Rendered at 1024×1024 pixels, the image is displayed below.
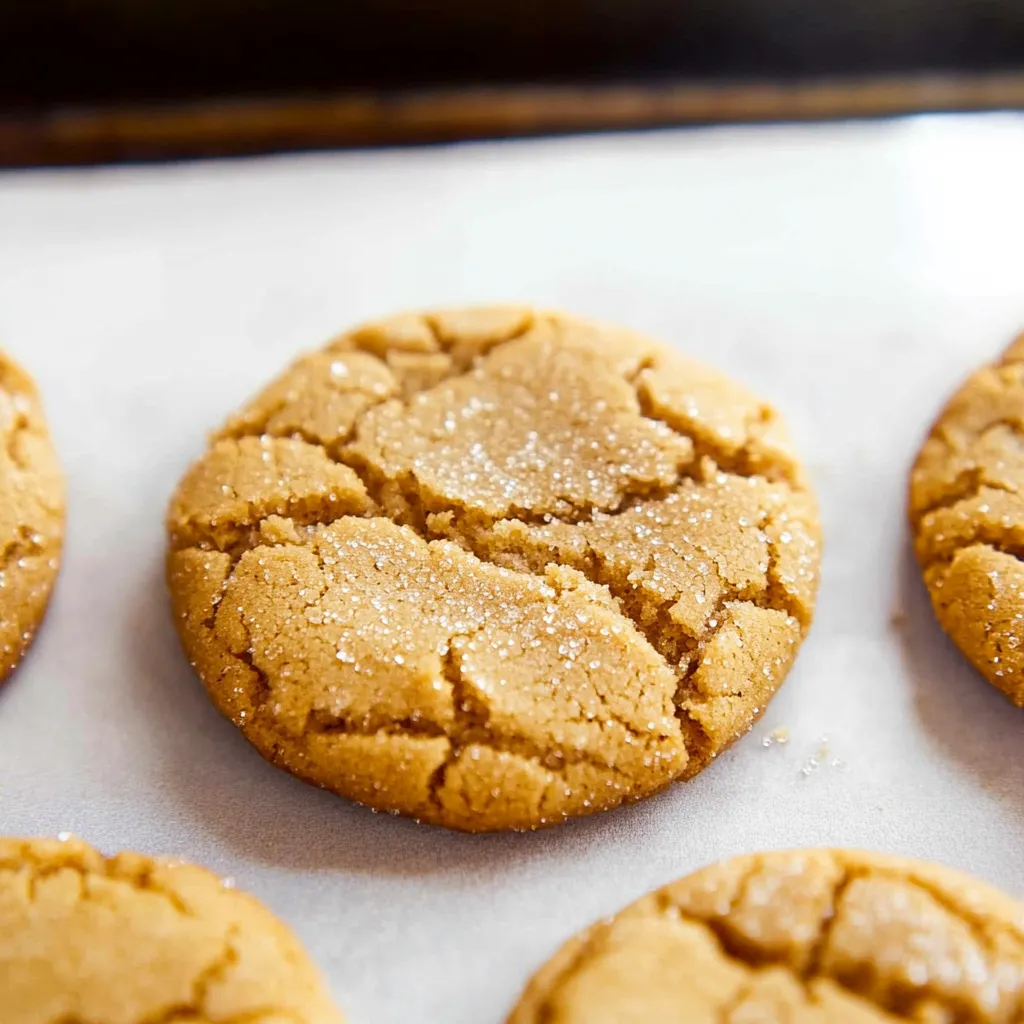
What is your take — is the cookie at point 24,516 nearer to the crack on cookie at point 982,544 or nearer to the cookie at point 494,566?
the cookie at point 494,566

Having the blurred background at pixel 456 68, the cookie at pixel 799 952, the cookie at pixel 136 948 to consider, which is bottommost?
the cookie at pixel 136 948

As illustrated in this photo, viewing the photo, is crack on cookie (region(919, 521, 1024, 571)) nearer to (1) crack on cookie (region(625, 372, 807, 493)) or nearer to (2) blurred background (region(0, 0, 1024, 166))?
(1) crack on cookie (region(625, 372, 807, 493))

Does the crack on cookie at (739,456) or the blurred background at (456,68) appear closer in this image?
the crack on cookie at (739,456)

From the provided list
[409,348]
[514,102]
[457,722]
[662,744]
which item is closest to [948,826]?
[662,744]

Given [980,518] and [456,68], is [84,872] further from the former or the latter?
[456,68]

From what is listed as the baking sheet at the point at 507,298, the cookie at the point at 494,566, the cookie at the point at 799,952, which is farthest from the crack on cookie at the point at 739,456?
the cookie at the point at 799,952

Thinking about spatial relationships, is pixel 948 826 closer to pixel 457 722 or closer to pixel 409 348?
pixel 457 722

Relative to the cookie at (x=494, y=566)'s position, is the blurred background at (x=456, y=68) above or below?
above
